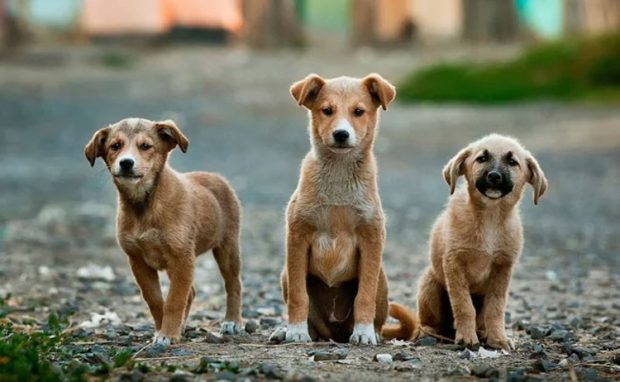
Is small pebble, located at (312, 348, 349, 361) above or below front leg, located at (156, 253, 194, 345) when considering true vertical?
below

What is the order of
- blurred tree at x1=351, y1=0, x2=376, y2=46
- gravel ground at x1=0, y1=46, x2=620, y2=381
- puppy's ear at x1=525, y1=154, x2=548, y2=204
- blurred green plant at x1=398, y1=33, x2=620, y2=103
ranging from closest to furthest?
gravel ground at x1=0, y1=46, x2=620, y2=381 → puppy's ear at x1=525, y1=154, x2=548, y2=204 → blurred green plant at x1=398, y1=33, x2=620, y2=103 → blurred tree at x1=351, y1=0, x2=376, y2=46

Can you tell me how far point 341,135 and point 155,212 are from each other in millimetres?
1122

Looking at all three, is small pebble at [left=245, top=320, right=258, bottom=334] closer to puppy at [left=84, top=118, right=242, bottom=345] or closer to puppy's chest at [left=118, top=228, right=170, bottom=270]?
puppy at [left=84, top=118, right=242, bottom=345]

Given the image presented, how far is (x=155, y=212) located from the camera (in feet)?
23.2

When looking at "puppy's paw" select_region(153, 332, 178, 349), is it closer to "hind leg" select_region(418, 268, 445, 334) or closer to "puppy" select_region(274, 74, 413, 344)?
"puppy" select_region(274, 74, 413, 344)

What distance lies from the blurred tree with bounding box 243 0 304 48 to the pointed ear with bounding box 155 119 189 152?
23.0m

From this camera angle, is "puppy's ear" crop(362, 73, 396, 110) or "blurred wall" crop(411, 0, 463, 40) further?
"blurred wall" crop(411, 0, 463, 40)

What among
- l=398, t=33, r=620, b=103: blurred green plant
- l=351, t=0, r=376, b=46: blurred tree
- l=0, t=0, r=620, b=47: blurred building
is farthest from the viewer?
l=351, t=0, r=376, b=46: blurred tree

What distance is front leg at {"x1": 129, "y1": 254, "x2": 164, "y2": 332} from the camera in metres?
7.22

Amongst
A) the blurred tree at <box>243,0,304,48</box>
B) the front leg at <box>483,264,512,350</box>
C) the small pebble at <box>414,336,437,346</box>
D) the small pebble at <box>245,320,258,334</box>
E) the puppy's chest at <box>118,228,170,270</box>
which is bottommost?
the small pebble at <box>245,320,258,334</box>

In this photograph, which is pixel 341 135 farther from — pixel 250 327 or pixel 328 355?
pixel 250 327

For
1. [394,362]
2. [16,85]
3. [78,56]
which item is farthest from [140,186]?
[78,56]

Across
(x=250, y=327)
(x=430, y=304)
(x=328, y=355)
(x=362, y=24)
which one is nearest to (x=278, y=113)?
(x=362, y=24)

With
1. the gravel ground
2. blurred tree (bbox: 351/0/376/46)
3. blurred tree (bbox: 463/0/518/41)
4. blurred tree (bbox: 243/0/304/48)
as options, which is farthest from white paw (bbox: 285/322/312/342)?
blurred tree (bbox: 351/0/376/46)
